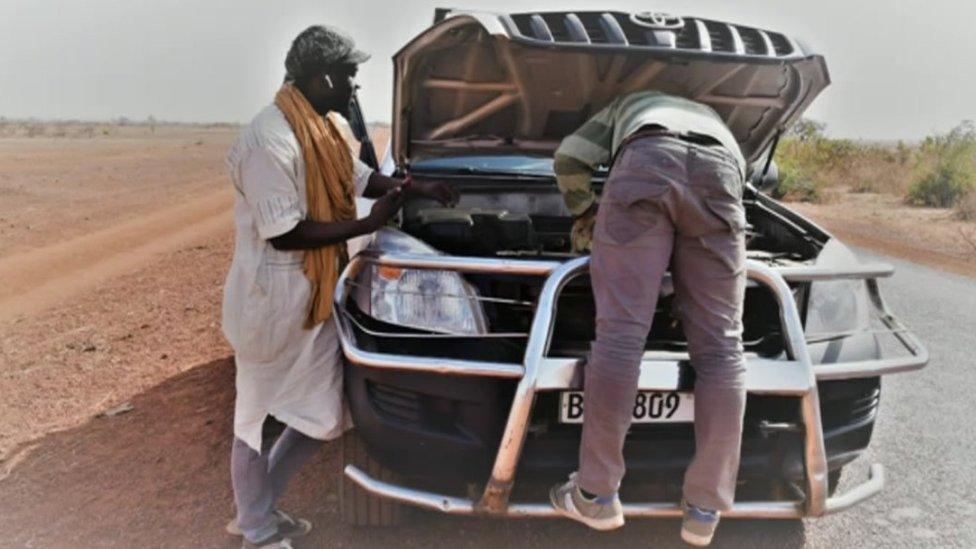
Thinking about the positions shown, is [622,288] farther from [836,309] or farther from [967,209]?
[967,209]

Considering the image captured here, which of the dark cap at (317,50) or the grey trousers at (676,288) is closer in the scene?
the grey trousers at (676,288)

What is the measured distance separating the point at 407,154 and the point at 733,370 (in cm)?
220

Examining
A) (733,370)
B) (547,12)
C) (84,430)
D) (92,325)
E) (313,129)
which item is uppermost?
(547,12)

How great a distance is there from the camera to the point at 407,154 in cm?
404

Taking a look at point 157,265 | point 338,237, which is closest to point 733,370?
point 338,237

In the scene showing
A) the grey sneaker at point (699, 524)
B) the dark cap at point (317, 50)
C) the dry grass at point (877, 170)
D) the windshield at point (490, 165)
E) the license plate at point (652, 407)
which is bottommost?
the dry grass at point (877, 170)

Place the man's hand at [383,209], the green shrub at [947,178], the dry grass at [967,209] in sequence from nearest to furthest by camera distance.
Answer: the man's hand at [383,209] < the dry grass at [967,209] < the green shrub at [947,178]

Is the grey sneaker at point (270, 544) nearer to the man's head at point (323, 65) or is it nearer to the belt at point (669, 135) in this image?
the man's head at point (323, 65)

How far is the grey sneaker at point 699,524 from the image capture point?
2.43 meters

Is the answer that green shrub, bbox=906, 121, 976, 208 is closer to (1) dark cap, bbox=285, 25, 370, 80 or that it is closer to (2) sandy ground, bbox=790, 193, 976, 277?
(2) sandy ground, bbox=790, 193, 976, 277

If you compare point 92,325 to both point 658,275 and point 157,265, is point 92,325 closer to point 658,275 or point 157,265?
point 157,265

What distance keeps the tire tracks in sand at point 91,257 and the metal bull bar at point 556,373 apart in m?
5.99

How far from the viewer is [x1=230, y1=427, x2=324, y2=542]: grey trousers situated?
293cm

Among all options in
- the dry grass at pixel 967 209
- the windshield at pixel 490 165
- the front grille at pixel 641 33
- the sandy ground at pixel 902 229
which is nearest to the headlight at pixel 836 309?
the front grille at pixel 641 33
